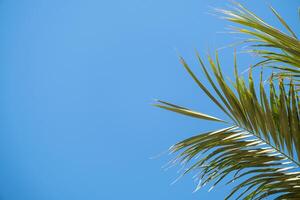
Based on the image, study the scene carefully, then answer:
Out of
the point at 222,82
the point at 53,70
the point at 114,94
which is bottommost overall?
the point at 222,82

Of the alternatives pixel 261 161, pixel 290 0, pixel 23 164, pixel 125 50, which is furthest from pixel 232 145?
pixel 23 164

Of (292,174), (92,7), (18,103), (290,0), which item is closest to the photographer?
(292,174)

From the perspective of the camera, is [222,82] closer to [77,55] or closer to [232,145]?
[232,145]

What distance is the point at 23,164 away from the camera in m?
9.64

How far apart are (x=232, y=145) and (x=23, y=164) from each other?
8.75 meters

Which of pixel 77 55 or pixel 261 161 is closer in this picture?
pixel 261 161

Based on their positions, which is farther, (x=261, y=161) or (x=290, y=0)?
(x=290, y=0)

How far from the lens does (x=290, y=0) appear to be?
8336 mm

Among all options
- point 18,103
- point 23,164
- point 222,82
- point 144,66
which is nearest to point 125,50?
point 144,66

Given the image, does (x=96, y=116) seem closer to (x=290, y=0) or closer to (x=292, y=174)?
(x=290, y=0)

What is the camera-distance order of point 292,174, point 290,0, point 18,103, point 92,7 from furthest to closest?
point 18,103 < point 92,7 < point 290,0 < point 292,174

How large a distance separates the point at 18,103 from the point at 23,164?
4.15ft

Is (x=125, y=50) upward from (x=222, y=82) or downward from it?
upward

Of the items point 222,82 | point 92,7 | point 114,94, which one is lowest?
point 222,82
